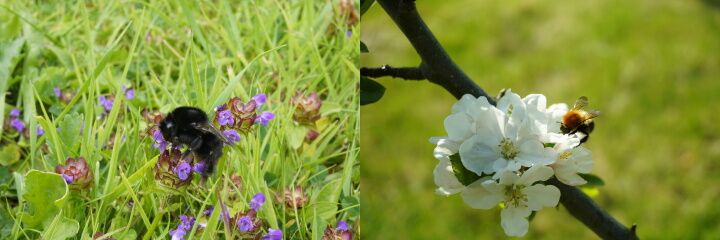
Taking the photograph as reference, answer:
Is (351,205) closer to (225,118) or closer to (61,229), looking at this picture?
(225,118)

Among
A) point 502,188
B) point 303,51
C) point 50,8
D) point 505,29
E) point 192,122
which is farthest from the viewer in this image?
point 505,29

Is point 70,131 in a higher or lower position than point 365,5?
lower

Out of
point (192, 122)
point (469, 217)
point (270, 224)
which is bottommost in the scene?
point (469, 217)

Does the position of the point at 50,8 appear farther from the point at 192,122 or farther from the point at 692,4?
the point at 692,4

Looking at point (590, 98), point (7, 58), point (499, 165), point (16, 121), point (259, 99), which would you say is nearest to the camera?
point (499, 165)

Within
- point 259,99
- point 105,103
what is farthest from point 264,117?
point 105,103

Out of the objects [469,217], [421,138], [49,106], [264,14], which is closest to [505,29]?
[421,138]

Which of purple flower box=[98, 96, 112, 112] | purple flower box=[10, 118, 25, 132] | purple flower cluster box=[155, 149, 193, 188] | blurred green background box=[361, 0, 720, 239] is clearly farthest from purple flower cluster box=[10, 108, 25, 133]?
blurred green background box=[361, 0, 720, 239]
